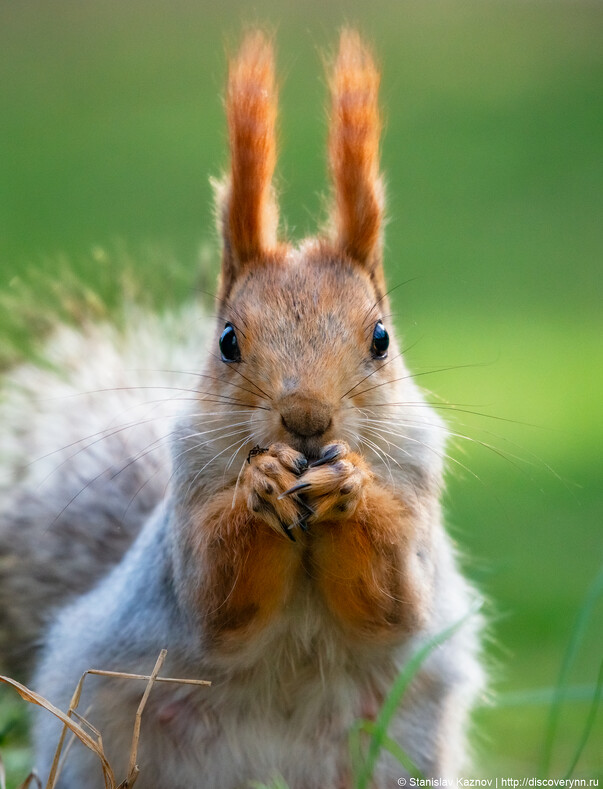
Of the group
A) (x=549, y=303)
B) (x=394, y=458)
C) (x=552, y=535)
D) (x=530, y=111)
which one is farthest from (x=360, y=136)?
(x=530, y=111)

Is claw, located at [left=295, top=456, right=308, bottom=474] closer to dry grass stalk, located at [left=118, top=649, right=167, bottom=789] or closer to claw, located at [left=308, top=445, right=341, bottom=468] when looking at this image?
claw, located at [left=308, top=445, right=341, bottom=468]

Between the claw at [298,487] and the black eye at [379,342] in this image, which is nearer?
the claw at [298,487]

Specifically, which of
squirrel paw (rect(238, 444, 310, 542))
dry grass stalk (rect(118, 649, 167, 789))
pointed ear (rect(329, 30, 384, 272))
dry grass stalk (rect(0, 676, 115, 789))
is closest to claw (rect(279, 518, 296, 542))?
squirrel paw (rect(238, 444, 310, 542))

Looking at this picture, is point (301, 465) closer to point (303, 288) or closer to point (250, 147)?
point (303, 288)

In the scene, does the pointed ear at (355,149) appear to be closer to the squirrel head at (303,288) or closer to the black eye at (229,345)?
the squirrel head at (303,288)

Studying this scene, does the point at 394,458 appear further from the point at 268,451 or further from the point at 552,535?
the point at 552,535

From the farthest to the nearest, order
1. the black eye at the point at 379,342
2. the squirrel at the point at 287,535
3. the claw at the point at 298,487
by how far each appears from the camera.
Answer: the black eye at the point at 379,342
the squirrel at the point at 287,535
the claw at the point at 298,487

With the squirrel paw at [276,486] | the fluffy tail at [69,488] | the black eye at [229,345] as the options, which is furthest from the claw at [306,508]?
the fluffy tail at [69,488]
